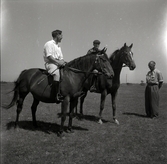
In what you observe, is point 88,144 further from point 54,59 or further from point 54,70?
point 54,59

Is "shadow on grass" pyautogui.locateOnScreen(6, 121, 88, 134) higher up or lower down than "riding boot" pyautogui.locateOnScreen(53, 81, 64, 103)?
lower down

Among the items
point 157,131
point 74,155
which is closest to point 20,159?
point 74,155

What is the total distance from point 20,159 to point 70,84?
8.61ft

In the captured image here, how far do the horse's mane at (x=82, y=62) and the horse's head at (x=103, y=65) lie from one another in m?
0.22

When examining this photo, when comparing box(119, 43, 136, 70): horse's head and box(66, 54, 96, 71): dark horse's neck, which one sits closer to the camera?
box(66, 54, 96, 71): dark horse's neck

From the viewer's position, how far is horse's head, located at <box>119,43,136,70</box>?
270 inches

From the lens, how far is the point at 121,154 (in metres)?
4.36

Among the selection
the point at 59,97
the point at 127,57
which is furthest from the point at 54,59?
the point at 127,57

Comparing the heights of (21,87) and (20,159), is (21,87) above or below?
above

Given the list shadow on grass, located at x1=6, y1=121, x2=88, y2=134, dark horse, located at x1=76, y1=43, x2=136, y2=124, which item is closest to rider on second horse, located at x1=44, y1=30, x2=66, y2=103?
shadow on grass, located at x1=6, y1=121, x2=88, y2=134

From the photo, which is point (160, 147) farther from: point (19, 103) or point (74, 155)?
A: point (19, 103)

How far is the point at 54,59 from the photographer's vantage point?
566 centimetres

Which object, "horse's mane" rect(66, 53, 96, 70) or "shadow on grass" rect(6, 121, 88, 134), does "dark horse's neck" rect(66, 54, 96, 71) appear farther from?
"shadow on grass" rect(6, 121, 88, 134)

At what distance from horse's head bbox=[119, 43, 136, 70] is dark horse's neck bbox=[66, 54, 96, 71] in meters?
1.89
